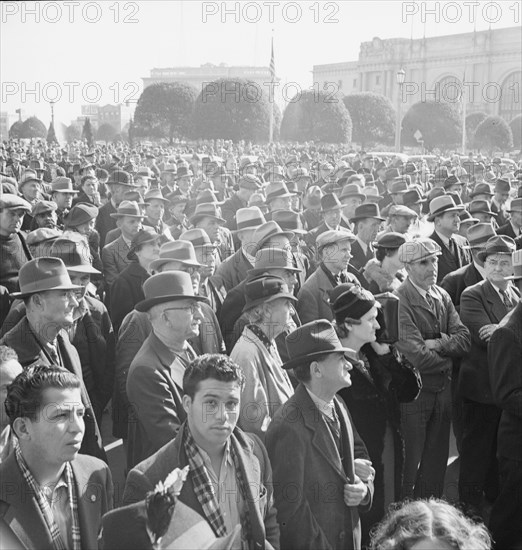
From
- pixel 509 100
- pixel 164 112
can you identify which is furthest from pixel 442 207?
pixel 509 100

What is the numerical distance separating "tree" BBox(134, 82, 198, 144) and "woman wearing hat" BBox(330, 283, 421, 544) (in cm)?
3753

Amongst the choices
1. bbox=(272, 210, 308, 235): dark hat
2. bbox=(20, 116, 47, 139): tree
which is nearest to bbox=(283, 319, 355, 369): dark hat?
bbox=(272, 210, 308, 235): dark hat

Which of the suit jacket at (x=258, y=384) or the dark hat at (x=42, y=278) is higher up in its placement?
the dark hat at (x=42, y=278)

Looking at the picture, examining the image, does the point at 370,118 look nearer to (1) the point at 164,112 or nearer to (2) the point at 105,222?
(1) the point at 164,112

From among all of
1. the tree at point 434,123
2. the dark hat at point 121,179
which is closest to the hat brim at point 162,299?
the dark hat at point 121,179

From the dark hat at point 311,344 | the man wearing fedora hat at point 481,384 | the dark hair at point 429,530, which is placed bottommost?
the man wearing fedora hat at point 481,384

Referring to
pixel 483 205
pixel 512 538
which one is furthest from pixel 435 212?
pixel 512 538

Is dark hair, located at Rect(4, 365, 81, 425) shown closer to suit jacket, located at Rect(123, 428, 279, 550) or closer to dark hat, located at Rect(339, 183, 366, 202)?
suit jacket, located at Rect(123, 428, 279, 550)

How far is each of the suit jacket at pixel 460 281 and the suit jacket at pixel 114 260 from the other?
304cm

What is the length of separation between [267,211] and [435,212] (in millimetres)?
2951

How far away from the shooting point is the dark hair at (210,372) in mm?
3539

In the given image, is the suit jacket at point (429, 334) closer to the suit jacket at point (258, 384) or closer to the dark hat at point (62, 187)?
the suit jacket at point (258, 384)

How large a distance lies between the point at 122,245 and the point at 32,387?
16.3 feet

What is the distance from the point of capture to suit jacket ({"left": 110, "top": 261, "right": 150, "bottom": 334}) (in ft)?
21.5
